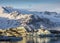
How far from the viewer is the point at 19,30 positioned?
12088 centimetres

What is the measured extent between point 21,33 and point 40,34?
15.5 meters

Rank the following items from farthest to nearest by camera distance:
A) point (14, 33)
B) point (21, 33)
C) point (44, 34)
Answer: point (44, 34), point (21, 33), point (14, 33)

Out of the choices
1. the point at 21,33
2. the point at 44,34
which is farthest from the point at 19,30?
the point at 44,34

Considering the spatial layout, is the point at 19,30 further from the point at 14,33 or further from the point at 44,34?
the point at 44,34

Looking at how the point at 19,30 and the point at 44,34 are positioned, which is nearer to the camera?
the point at 19,30

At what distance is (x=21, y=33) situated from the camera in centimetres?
12412

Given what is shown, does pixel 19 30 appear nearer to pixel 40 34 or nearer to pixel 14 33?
pixel 14 33

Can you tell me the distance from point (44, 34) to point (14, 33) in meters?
22.6

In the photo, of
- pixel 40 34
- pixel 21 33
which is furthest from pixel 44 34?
pixel 21 33

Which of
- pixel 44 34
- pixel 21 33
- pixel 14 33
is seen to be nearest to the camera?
pixel 14 33

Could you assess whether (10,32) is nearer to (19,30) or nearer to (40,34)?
(19,30)

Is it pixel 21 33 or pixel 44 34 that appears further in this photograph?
pixel 44 34

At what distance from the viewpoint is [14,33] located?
378 feet

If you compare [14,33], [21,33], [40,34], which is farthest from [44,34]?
[14,33]
